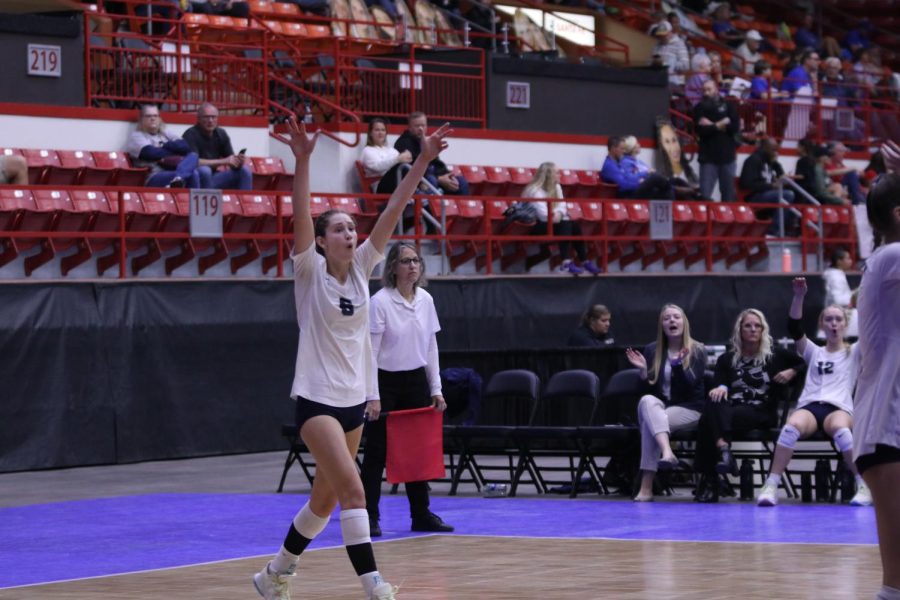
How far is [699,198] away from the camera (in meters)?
26.2

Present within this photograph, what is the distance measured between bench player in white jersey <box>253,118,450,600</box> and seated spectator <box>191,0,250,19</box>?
51.9 ft

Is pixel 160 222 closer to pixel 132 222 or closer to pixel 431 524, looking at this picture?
pixel 132 222

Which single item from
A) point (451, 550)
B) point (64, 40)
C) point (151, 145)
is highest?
point (64, 40)

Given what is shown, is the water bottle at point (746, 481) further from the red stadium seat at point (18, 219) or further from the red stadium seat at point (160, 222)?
the red stadium seat at point (18, 219)

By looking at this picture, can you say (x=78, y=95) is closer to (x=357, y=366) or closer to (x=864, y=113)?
(x=357, y=366)

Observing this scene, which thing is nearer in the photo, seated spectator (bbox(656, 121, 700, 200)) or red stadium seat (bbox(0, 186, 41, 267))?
red stadium seat (bbox(0, 186, 41, 267))

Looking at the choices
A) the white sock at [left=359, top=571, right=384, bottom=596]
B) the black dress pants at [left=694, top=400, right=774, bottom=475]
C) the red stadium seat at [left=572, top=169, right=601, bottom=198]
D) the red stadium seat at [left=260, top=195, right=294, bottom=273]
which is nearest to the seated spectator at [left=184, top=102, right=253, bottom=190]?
the red stadium seat at [left=260, top=195, right=294, bottom=273]

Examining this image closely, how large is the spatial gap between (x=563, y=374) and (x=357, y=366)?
23.2 ft

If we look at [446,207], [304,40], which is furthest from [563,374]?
[304,40]

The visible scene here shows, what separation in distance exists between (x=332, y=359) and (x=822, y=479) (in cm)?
637

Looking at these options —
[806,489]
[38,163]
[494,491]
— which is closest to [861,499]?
[806,489]

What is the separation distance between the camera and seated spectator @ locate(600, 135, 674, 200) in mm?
24469

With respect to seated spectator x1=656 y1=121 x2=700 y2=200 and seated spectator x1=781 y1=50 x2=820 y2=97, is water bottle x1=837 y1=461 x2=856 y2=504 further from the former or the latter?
seated spectator x1=781 y1=50 x2=820 y2=97

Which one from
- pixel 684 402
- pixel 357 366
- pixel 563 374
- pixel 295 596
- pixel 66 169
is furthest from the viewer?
pixel 66 169
